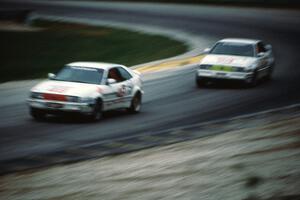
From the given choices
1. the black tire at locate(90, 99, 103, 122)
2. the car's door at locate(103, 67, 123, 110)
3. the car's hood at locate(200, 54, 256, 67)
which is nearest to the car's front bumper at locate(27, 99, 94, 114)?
the black tire at locate(90, 99, 103, 122)

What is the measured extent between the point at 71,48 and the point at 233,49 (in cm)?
1039

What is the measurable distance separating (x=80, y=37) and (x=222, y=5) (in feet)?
47.7

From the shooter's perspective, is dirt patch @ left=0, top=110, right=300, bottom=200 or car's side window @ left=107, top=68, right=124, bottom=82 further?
car's side window @ left=107, top=68, right=124, bottom=82

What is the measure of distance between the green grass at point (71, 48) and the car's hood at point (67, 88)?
26.2 ft

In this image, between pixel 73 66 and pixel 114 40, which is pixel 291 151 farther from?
pixel 114 40

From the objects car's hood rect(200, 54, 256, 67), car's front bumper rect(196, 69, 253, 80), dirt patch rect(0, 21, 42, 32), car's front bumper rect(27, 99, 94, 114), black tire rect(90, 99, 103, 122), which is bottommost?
dirt patch rect(0, 21, 42, 32)

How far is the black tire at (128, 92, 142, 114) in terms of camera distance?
19.2m

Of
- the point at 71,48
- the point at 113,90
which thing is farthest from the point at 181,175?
the point at 71,48

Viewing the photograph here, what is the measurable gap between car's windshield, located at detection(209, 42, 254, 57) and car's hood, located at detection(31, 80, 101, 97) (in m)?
8.36

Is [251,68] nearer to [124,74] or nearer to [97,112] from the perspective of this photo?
[124,74]

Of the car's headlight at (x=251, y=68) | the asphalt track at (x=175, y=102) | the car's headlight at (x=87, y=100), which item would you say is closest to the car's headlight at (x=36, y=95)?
the asphalt track at (x=175, y=102)

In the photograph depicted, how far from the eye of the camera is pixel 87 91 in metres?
17.1

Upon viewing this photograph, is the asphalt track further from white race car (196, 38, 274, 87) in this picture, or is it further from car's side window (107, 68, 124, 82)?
car's side window (107, 68, 124, 82)

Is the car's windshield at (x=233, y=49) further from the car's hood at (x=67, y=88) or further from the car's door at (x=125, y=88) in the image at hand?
the car's hood at (x=67, y=88)
